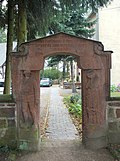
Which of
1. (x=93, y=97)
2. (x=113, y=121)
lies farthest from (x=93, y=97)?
(x=113, y=121)

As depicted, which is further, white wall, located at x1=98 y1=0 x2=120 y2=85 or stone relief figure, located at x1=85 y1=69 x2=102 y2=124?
white wall, located at x1=98 y1=0 x2=120 y2=85

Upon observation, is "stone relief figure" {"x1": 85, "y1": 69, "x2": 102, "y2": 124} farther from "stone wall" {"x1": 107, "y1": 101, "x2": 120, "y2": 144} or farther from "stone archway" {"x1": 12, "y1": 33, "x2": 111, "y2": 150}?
"stone wall" {"x1": 107, "y1": 101, "x2": 120, "y2": 144}

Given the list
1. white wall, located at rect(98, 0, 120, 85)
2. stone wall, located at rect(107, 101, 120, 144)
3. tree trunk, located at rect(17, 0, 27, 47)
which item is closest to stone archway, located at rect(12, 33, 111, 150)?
stone wall, located at rect(107, 101, 120, 144)

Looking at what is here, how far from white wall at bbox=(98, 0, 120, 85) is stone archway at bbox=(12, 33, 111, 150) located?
50.4 feet

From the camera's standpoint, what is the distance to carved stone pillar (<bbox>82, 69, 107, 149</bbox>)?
5.39 m

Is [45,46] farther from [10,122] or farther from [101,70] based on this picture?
[10,122]

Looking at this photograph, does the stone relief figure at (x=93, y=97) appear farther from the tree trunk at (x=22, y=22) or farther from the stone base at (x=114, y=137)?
the tree trunk at (x=22, y=22)

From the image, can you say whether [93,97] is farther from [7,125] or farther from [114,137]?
[7,125]

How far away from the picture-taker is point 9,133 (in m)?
5.45

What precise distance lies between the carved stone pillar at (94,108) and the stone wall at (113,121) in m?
0.12

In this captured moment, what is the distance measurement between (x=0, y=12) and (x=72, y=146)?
20.8 feet

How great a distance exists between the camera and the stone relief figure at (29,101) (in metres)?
5.33

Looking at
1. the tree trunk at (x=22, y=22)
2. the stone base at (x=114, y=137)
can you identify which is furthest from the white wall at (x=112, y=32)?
the stone base at (x=114, y=137)

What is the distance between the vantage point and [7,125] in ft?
17.8
